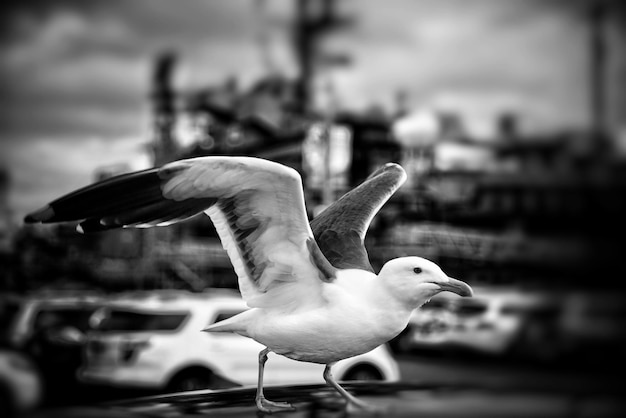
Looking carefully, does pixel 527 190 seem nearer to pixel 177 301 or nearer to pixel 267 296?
pixel 177 301

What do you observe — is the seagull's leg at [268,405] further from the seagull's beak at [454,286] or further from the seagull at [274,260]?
the seagull's beak at [454,286]

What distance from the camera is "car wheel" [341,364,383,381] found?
562 cm

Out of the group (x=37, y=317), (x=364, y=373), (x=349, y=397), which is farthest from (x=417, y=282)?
(x=37, y=317)

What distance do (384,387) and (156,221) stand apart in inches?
38.8

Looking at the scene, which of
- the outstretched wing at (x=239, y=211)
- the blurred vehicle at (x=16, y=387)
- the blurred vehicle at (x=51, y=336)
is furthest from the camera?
the blurred vehicle at (x=51, y=336)

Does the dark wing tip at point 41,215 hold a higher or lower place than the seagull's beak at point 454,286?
higher

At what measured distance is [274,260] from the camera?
2.34 metres


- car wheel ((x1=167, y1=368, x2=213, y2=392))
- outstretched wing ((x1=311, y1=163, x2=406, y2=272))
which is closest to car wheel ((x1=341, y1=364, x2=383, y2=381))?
car wheel ((x1=167, y1=368, x2=213, y2=392))

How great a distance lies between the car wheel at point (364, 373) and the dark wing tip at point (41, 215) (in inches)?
154

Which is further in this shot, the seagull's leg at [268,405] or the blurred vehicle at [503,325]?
the blurred vehicle at [503,325]

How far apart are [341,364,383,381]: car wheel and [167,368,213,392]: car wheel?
4.18 feet

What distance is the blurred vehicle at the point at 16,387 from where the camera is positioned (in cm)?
527

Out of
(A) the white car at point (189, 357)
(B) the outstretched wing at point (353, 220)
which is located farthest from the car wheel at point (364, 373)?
(B) the outstretched wing at point (353, 220)

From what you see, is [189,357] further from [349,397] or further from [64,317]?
[349,397]
